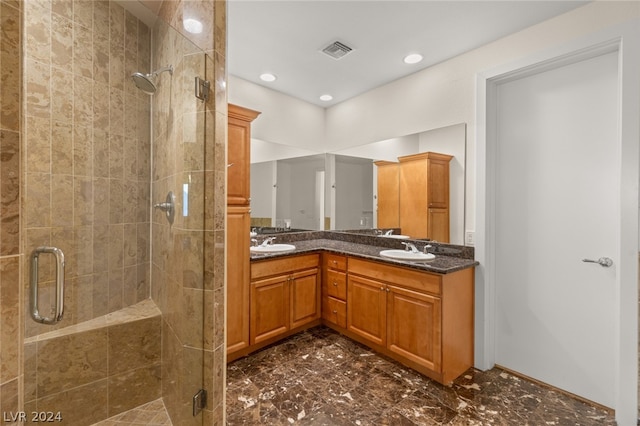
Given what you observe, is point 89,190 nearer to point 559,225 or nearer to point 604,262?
point 559,225

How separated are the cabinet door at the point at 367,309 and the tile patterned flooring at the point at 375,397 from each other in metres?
0.21

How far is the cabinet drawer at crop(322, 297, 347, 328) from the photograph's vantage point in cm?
278

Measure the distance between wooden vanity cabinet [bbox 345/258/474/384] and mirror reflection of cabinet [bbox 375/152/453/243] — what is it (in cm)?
55

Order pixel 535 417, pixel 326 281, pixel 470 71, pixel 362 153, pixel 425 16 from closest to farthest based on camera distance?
pixel 535 417 → pixel 425 16 → pixel 470 71 → pixel 326 281 → pixel 362 153

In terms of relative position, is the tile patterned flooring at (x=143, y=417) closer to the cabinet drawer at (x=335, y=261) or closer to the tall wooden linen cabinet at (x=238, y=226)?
the tall wooden linen cabinet at (x=238, y=226)

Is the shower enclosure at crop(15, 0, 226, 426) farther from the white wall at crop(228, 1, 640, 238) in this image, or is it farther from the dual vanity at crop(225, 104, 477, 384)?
the white wall at crop(228, 1, 640, 238)

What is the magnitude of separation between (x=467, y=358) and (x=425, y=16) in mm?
2596

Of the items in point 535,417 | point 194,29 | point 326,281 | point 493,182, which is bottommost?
point 535,417

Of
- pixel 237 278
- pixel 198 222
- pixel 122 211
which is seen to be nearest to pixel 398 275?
pixel 237 278

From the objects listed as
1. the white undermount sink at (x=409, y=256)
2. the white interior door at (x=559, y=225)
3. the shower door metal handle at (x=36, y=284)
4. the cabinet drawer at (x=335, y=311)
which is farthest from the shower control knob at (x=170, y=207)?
the white interior door at (x=559, y=225)

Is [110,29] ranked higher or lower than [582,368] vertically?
higher

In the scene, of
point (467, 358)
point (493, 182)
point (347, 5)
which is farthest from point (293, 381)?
point (347, 5)

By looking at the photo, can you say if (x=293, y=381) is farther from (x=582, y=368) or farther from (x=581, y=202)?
(x=581, y=202)

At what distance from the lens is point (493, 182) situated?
2.34 metres
